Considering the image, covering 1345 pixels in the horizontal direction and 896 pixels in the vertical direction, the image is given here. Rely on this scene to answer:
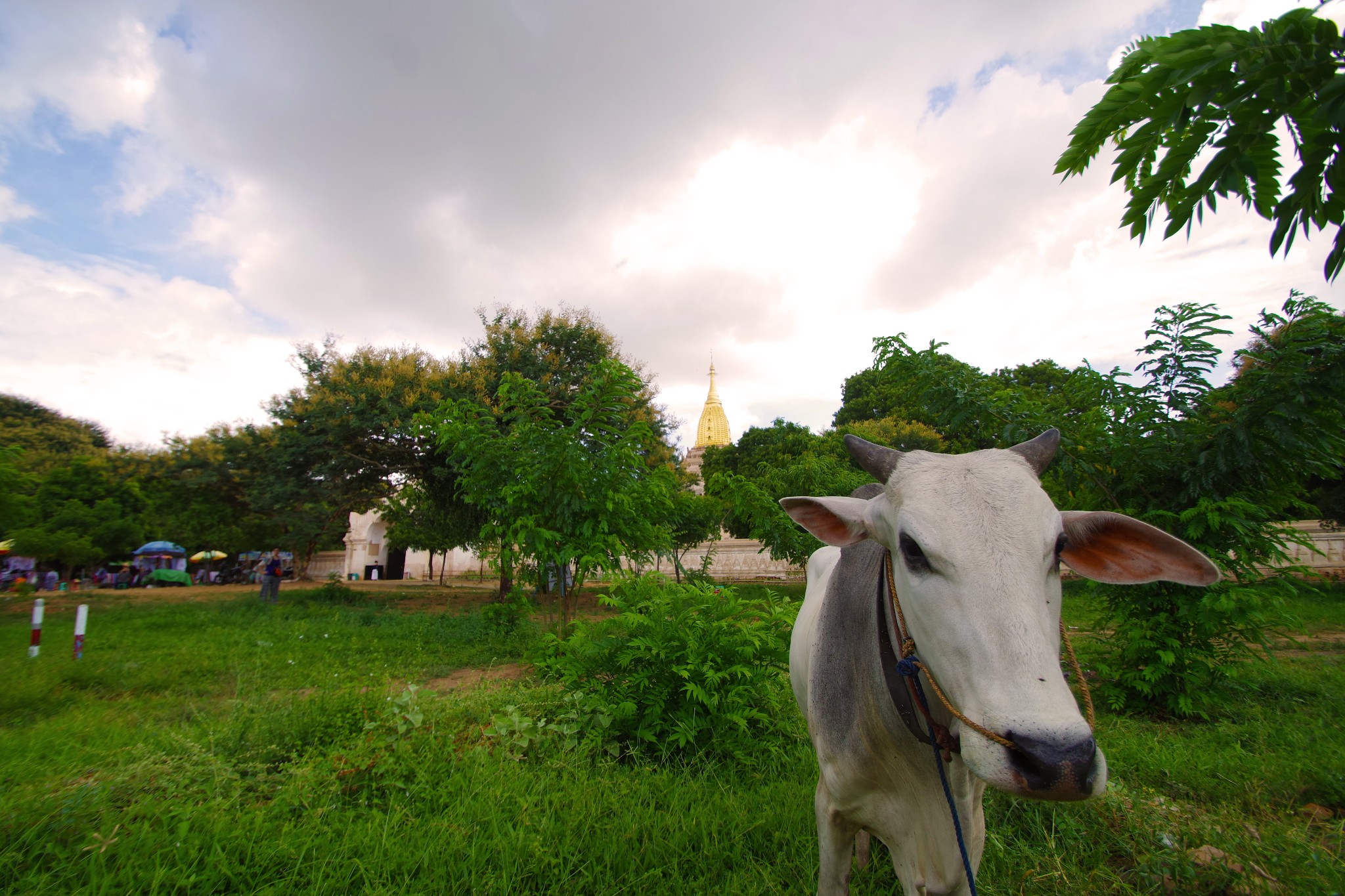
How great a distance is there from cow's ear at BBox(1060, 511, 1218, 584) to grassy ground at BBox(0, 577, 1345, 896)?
1598 millimetres

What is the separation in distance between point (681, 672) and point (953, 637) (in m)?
2.44

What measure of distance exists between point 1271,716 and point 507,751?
564 cm

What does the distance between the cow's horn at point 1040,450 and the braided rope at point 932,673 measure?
0.43m

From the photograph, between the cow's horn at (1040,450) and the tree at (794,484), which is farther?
the tree at (794,484)

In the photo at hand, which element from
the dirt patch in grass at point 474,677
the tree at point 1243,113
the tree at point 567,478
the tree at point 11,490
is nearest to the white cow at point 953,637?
the tree at point 1243,113

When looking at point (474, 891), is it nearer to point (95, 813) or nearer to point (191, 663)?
point (95, 813)

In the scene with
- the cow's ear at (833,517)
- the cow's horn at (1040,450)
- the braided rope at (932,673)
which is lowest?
the braided rope at (932,673)

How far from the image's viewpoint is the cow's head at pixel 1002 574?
114 centimetres

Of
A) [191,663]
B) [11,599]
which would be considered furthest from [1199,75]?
[11,599]

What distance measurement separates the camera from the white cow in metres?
1.18

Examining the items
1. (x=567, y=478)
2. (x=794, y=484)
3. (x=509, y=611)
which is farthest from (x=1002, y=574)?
(x=794, y=484)

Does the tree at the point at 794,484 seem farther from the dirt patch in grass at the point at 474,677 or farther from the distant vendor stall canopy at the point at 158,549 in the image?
the distant vendor stall canopy at the point at 158,549

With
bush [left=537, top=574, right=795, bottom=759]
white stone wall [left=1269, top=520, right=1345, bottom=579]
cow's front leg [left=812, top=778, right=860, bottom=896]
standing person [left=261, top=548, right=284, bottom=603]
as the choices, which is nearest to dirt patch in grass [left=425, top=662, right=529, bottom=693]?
bush [left=537, top=574, right=795, bottom=759]

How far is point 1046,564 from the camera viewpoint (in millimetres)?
1377
